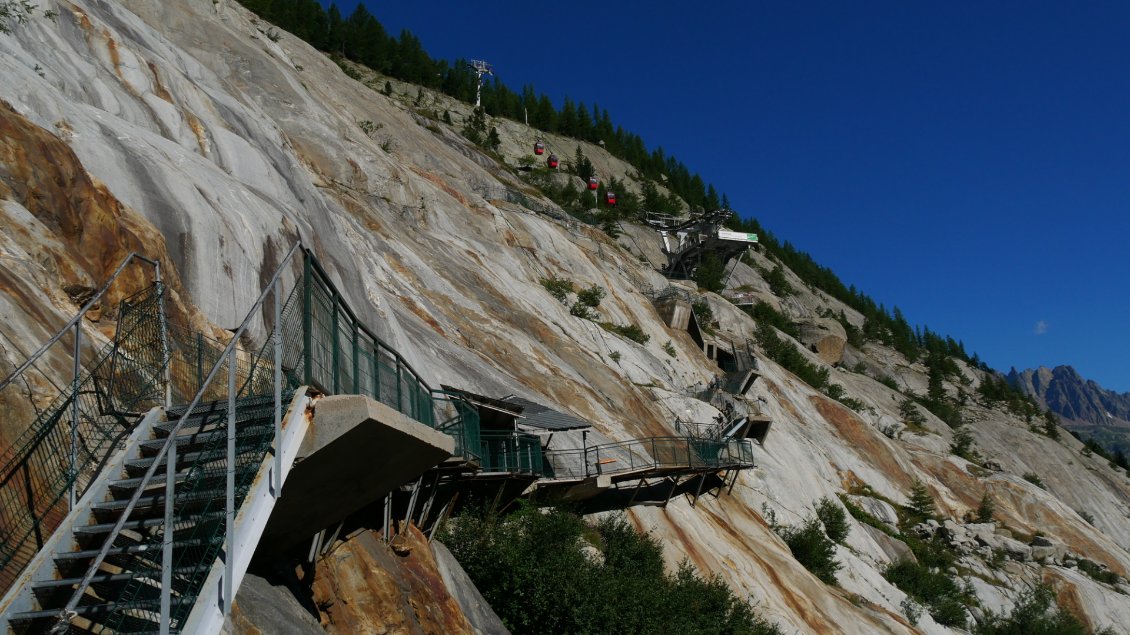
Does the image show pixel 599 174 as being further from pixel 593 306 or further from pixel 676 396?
pixel 676 396

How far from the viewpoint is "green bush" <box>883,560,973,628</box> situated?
113 feet

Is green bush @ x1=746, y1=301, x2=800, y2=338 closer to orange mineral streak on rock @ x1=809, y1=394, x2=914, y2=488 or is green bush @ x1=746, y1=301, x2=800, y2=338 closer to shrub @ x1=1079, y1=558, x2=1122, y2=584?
orange mineral streak on rock @ x1=809, y1=394, x2=914, y2=488

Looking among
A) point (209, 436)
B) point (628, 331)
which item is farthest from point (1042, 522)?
point (209, 436)

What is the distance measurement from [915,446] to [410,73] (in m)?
82.9

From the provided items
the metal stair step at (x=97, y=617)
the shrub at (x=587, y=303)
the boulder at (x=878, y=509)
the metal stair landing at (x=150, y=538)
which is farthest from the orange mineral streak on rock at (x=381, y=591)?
the boulder at (x=878, y=509)

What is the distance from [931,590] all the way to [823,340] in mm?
46906

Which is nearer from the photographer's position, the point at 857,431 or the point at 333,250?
the point at 333,250

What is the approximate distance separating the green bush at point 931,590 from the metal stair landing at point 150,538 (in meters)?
32.7

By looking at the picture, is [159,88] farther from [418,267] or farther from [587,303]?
[587,303]

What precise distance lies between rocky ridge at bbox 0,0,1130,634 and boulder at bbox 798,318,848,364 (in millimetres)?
12379

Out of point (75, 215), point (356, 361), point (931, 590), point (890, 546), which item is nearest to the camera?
point (356, 361)

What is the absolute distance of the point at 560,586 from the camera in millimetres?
17016

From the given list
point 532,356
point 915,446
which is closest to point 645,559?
point 532,356

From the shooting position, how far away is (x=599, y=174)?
11444cm
